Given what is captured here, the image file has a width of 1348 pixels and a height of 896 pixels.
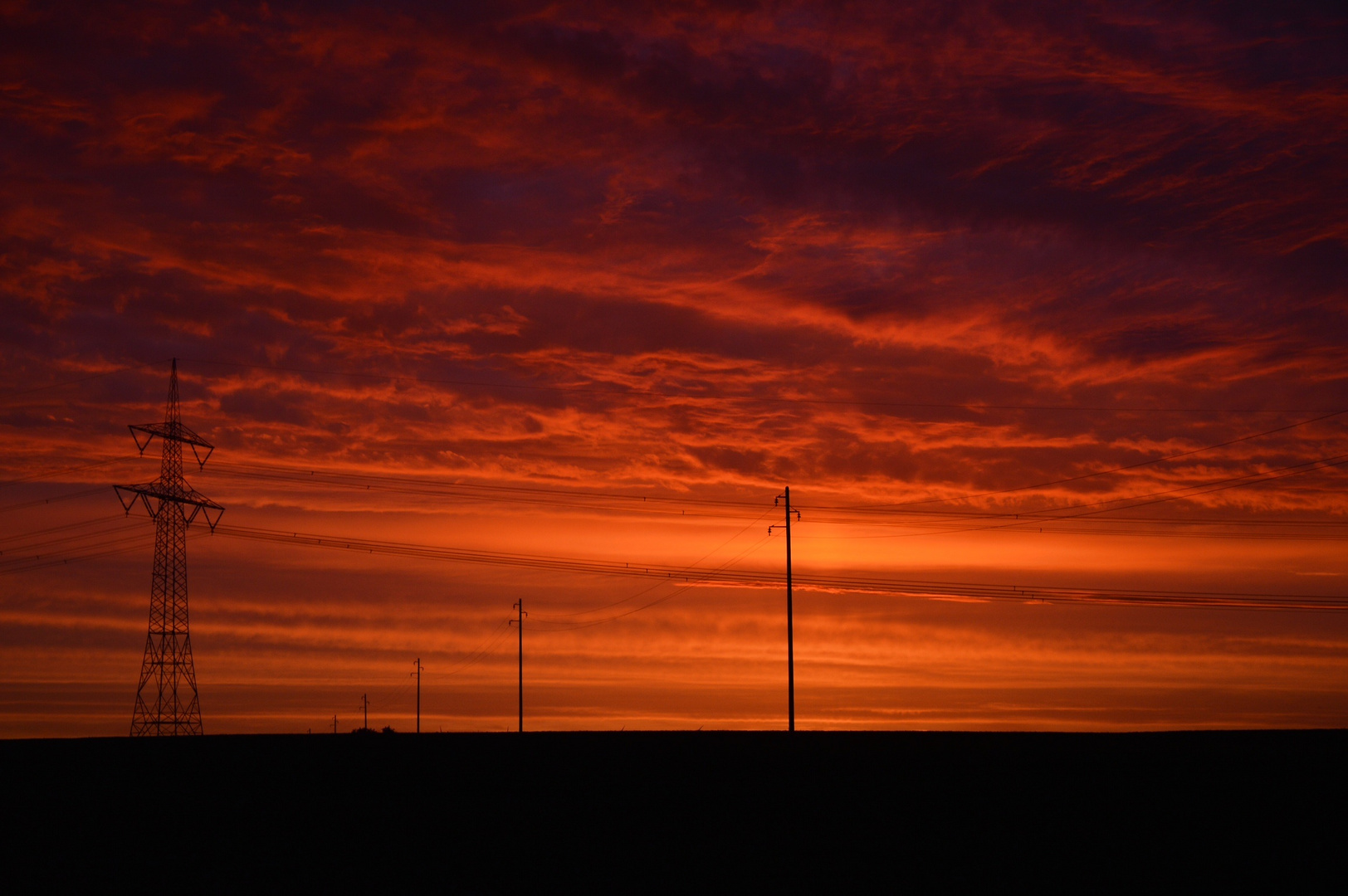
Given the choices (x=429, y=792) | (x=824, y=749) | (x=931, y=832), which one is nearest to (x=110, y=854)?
(x=429, y=792)

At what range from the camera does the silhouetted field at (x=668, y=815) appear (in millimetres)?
25469

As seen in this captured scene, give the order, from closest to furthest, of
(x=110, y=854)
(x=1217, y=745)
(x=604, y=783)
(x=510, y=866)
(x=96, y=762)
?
(x=510, y=866) → (x=110, y=854) → (x=604, y=783) → (x=96, y=762) → (x=1217, y=745)

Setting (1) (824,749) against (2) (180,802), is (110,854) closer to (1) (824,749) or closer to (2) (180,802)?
(2) (180,802)

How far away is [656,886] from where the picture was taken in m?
23.6

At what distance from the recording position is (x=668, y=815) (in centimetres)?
3350

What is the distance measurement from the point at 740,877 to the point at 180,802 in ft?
74.1

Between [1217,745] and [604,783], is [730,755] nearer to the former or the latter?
[604,783]

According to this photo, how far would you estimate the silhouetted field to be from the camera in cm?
2547

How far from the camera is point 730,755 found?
52.8 meters

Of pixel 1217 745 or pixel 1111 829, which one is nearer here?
pixel 1111 829

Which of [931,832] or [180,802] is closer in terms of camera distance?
[931,832]

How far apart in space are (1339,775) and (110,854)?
45.5m

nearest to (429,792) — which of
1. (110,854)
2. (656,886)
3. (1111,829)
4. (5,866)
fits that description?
(110,854)

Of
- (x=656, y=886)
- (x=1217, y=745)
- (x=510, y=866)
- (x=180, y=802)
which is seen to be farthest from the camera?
(x=1217, y=745)
